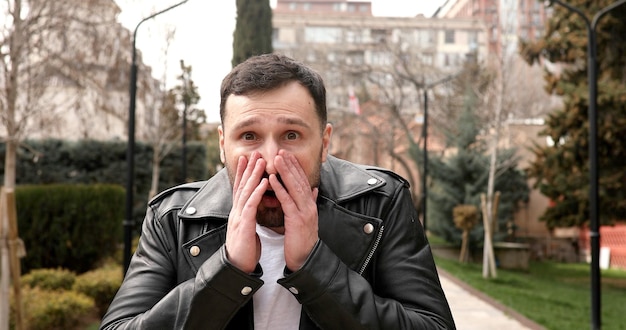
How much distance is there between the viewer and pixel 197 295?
1761 millimetres

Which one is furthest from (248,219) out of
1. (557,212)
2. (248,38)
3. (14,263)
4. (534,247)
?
(534,247)

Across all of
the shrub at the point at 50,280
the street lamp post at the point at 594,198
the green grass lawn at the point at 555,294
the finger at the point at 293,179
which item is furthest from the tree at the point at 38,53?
the green grass lawn at the point at 555,294

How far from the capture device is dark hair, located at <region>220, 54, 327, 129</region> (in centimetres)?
184

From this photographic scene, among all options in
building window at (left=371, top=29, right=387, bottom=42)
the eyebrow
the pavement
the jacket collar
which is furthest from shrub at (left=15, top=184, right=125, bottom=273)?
building window at (left=371, top=29, right=387, bottom=42)

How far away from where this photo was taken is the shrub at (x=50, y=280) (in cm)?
1021

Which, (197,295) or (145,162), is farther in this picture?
(145,162)

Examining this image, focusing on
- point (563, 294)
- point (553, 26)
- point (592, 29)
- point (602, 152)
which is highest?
point (553, 26)

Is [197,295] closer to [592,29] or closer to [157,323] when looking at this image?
[157,323]

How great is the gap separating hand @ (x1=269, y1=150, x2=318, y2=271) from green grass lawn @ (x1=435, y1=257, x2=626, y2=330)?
9.94 metres

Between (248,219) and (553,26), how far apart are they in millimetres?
16394

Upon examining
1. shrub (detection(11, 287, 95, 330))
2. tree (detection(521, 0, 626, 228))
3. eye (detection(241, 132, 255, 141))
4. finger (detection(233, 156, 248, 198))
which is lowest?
shrub (detection(11, 287, 95, 330))

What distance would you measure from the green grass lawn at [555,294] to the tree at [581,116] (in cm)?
189

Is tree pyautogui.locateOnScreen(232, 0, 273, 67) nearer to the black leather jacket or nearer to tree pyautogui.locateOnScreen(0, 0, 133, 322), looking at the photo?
tree pyautogui.locateOnScreen(0, 0, 133, 322)

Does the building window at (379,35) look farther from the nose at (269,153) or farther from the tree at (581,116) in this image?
the nose at (269,153)
